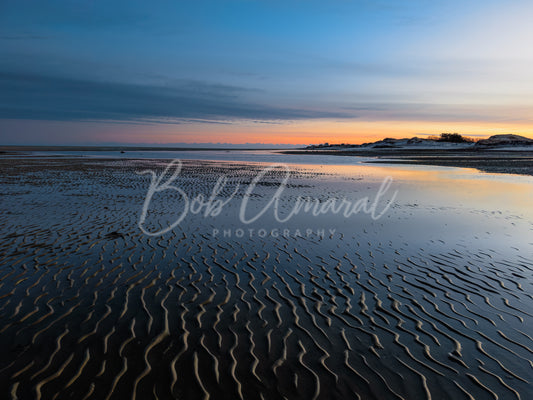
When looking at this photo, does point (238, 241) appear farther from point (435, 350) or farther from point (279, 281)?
point (435, 350)

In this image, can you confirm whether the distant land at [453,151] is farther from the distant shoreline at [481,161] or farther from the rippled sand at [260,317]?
the rippled sand at [260,317]

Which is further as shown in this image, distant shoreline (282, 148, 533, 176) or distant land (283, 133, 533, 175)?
distant land (283, 133, 533, 175)

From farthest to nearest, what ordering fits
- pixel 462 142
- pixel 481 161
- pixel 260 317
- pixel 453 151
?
1. pixel 462 142
2. pixel 453 151
3. pixel 481 161
4. pixel 260 317

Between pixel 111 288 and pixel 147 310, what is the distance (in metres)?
1.55

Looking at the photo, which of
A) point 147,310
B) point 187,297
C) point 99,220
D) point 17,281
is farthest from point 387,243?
point 99,220

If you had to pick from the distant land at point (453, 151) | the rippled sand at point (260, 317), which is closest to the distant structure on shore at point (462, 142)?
the distant land at point (453, 151)

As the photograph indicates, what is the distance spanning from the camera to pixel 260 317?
660 cm

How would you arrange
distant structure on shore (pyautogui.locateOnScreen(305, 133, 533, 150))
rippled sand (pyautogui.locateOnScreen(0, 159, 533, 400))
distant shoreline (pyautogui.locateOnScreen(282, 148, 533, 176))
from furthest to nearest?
distant structure on shore (pyautogui.locateOnScreen(305, 133, 533, 150)) → distant shoreline (pyautogui.locateOnScreen(282, 148, 533, 176)) → rippled sand (pyautogui.locateOnScreen(0, 159, 533, 400))

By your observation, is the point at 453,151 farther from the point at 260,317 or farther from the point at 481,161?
the point at 260,317

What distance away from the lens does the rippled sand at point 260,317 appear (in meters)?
4.74

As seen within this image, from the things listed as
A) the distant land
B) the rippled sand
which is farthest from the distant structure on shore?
the rippled sand

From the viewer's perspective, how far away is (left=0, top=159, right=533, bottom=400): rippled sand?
474cm

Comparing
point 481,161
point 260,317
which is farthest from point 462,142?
point 260,317

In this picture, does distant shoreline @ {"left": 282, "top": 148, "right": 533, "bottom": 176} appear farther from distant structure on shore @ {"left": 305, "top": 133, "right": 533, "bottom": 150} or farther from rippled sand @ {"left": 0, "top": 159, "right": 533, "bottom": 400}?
rippled sand @ {"left": 0, "top": 159, "right": 533, "bottom": 400}
